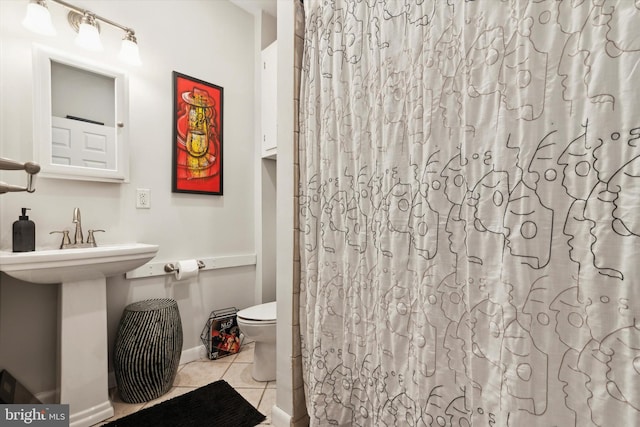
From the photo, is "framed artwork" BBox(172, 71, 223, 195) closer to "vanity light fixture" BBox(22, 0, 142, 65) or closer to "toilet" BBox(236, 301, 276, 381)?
"vanity light fixture" BBox(22, 0, 142, 65)

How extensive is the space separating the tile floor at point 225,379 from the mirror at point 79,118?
4.17ft

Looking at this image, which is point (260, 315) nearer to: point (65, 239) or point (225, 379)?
point (225, 379)

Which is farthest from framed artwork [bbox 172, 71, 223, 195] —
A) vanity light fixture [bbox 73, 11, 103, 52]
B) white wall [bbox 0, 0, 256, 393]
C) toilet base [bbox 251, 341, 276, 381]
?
toilet base [bbox 251, 341, 276, 381]

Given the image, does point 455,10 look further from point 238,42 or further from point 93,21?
point 238,42

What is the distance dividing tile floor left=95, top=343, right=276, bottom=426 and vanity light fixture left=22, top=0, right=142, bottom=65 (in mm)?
1949

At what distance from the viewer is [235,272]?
2.40 m

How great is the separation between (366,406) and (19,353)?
5.77ft

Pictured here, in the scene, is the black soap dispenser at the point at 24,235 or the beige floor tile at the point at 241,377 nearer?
the black soap dispenser at the point at 24,235

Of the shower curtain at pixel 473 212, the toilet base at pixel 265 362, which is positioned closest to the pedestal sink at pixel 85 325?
the toilet base at pixel 265 362

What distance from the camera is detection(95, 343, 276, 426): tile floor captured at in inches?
63.2

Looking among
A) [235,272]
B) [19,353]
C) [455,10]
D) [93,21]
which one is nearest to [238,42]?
[93,21]

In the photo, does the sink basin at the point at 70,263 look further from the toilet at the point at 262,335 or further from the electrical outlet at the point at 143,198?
the toilet at the point at 262,335

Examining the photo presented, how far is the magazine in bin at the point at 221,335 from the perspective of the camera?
84.4 inches

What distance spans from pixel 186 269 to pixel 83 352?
2.17 feet
